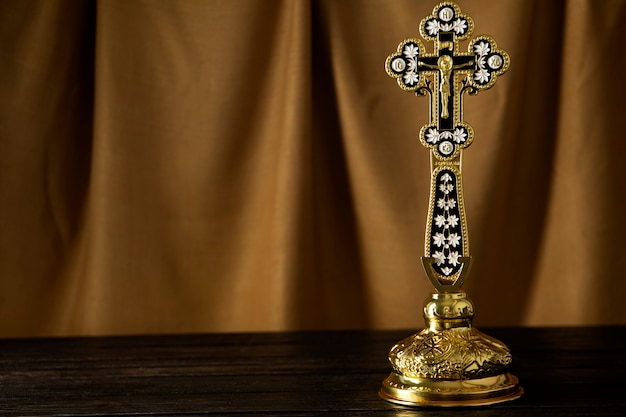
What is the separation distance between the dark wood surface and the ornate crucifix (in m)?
0.03

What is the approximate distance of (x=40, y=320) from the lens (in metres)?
1.72

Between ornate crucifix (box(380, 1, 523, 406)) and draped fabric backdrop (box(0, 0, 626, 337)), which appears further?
draped fabric backdrop (box(0, 0, 626, 337))

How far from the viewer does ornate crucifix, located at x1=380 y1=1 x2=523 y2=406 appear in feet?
2.66

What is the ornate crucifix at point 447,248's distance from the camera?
2.66 ft

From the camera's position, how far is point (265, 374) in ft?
3.33

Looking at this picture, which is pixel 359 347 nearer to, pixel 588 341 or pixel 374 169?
pixel 588 341

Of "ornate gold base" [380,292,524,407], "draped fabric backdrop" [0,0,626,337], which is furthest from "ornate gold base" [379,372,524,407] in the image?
"draped fabric backdrop" [0,0,626,337]

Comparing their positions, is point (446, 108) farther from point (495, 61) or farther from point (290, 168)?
point (290, 168)

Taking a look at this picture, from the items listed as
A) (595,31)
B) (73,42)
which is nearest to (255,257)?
(73,42)

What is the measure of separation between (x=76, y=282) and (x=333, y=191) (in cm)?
59

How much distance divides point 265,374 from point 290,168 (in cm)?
66

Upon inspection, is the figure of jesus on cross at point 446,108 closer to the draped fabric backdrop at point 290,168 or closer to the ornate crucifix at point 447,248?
the ornate crucifix at point 447,248

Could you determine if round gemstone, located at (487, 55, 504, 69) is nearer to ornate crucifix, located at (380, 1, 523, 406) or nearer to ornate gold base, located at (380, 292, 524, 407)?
ornate crucifix, located at (380, 1, 523, 406)

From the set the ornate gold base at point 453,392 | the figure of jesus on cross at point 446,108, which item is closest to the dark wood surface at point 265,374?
the ornate gold base at point 453,392
